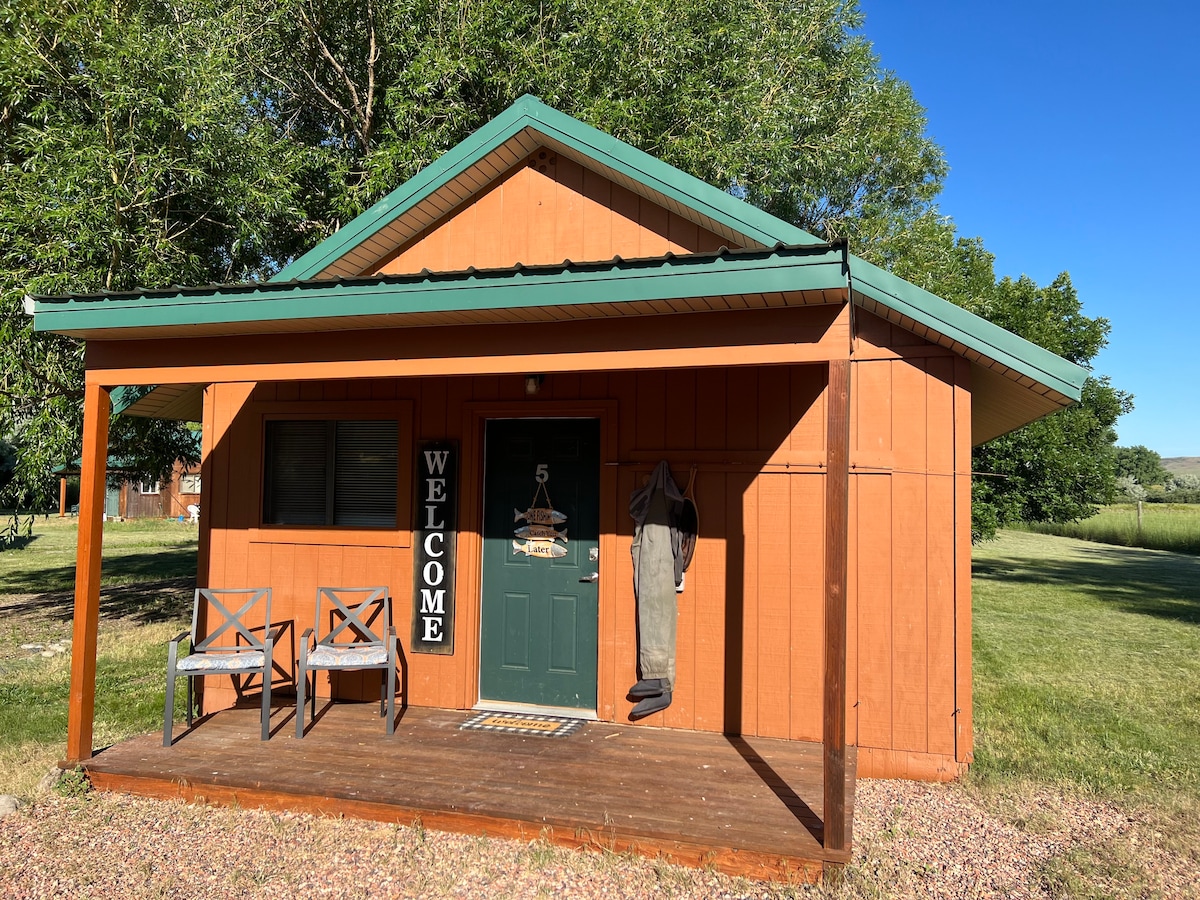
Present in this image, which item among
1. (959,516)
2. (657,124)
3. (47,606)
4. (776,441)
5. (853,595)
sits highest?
(657,124)

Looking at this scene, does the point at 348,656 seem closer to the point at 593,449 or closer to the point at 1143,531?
the point at 593,449

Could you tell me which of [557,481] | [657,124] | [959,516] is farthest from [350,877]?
[657,124]

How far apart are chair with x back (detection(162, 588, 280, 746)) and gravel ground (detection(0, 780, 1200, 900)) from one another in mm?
736

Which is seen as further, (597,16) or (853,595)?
(597,16)

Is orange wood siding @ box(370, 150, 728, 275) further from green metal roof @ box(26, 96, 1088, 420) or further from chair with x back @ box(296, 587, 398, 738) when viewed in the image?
chair with x back @ box(296, 587, 398, 738)

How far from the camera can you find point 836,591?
11.7 feet

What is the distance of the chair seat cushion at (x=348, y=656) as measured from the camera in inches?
194

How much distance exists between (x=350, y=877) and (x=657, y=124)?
30.5ft

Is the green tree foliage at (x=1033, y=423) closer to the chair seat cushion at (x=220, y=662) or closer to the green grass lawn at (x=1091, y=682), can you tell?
the green grass lawn at (x=1091, y=682)

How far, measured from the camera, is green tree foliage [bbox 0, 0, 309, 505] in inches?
297

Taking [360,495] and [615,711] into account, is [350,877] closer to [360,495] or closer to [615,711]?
[615,711]

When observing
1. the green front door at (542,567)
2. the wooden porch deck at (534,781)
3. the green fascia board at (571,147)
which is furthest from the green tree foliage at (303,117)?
the green front door at (542,567)

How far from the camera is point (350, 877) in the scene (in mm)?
3545

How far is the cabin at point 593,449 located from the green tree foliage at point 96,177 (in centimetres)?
233
